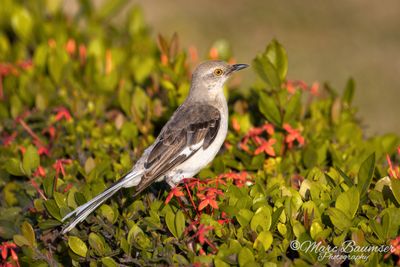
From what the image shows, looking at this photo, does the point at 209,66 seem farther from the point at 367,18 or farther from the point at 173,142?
the point at 367,18

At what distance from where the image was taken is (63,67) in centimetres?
853

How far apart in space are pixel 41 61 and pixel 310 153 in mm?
4142

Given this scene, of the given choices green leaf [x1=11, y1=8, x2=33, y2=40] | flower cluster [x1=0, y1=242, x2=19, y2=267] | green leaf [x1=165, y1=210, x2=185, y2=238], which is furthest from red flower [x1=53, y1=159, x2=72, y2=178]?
green leaf [x1=11, y1=8, x2=33, y2=40]

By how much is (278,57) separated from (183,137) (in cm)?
142

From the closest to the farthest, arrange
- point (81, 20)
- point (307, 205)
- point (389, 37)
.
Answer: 1. point (307, 205)
2. point (81, 20)
3. point (389, 37)

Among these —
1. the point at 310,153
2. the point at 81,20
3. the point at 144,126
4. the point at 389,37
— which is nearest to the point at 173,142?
the point at 144,126

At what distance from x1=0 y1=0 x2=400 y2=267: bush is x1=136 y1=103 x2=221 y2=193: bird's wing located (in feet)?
0.86

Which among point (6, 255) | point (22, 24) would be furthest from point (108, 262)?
point (22, 24)

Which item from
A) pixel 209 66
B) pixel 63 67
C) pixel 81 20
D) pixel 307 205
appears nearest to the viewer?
pixel 307 205

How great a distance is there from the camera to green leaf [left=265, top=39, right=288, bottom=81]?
7133 millimetres

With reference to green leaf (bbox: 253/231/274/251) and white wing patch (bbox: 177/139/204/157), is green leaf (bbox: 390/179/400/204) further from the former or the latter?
white wing patch (bbox: 177/139/204/157)

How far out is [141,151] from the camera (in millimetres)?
7184

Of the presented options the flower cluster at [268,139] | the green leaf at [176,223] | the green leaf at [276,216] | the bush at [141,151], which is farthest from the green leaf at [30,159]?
the green leaf at [276,216]

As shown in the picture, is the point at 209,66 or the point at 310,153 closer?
the point at 310,153
